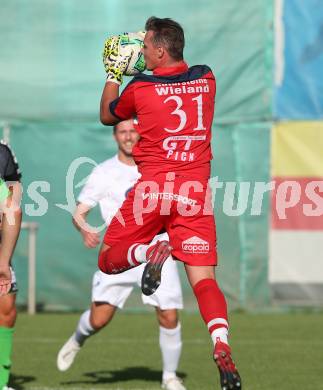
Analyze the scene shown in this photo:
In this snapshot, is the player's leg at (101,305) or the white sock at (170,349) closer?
the white sock at (170,349)

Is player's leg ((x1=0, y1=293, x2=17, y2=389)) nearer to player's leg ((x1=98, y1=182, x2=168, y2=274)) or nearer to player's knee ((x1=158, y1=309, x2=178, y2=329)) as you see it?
player's leg ((x1=98, y1=182, x2=168, y2=274))

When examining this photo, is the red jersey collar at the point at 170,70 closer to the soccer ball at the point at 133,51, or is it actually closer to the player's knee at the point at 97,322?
the soccer ball at the point at 133,51

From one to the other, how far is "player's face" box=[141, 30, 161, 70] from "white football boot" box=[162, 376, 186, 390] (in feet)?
8.19

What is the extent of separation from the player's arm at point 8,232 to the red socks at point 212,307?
1.27m

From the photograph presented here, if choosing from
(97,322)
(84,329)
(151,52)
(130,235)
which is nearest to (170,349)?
(97,322)

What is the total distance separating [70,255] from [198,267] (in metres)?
7.28

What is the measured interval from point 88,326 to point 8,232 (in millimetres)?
1807

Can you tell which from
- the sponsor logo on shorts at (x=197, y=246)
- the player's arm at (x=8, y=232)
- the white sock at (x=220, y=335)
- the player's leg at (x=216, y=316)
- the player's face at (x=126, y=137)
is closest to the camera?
the player's leg at (x=216, y=316)

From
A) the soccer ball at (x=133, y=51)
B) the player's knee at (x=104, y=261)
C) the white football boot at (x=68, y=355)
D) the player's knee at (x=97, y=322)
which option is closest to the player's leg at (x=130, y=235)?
the player's knee at (x=104, y=261)

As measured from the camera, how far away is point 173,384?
7910 mm

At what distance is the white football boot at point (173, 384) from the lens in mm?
7867

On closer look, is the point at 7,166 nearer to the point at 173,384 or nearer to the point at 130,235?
the point at 130,235

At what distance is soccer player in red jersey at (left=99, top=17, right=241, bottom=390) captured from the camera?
6.40 metres

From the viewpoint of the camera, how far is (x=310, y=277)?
43.9 feet
